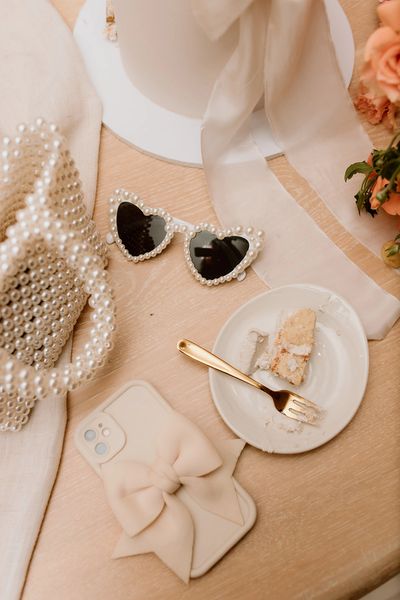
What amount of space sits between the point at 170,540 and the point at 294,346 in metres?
0.17

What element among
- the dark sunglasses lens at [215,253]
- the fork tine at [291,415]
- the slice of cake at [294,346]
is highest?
the dark sunglasses lens at [215,253]

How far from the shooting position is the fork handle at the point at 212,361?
47cm

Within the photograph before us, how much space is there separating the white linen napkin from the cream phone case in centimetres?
3

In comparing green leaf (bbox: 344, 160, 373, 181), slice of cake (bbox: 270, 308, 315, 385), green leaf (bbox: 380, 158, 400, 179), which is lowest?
slice of cake (bbox: 270, 308, 315, 385)

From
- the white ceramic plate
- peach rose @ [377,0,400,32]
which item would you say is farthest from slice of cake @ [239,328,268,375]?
peach rose @ [377,0,400,32]

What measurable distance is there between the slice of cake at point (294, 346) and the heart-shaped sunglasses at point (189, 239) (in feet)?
0.22

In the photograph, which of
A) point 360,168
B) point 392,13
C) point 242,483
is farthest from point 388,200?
point 242,483

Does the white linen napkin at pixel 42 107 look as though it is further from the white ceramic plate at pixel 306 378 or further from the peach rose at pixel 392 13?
the peach rose at pixel 392 13

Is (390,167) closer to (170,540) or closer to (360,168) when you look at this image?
(360,168)

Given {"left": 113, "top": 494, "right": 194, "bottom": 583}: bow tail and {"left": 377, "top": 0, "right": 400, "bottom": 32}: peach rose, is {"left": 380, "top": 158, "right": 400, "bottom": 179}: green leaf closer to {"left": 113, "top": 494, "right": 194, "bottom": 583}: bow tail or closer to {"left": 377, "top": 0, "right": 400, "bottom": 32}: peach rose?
{"left": 377, "top": 0, "right": 400, "bottom": 32}: peach rose

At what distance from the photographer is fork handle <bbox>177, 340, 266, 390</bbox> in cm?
47

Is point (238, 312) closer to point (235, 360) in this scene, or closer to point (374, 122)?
point (235, 360)

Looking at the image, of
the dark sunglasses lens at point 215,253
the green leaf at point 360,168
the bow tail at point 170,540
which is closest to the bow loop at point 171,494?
the bow tail at point 170,540

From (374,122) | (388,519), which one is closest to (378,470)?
(388,519)
